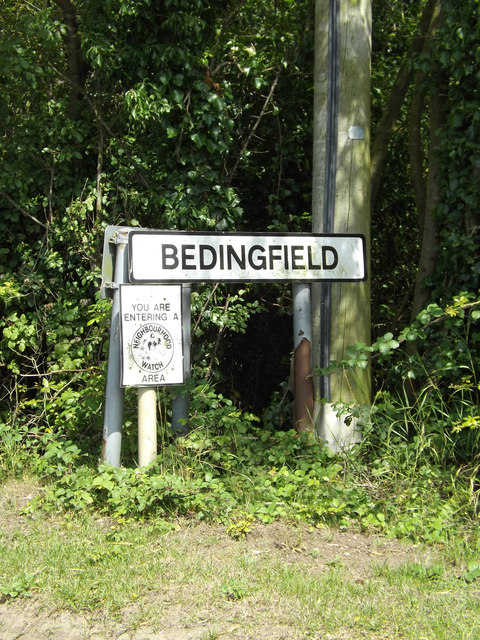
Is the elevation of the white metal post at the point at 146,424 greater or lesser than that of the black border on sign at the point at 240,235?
lesser

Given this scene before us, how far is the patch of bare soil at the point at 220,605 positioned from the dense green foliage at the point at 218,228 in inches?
7.5

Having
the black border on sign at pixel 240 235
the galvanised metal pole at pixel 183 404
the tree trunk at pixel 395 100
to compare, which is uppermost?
the tree trunk at pixel 395 100

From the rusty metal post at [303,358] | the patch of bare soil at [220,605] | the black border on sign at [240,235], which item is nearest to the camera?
the patch of bare soil at [220,605]

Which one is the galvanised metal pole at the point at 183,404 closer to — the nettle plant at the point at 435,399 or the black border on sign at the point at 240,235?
the black border on sign at the point at 240,235

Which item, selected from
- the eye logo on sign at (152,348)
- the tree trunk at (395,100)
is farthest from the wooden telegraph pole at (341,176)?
the tree trunk at (395,100)

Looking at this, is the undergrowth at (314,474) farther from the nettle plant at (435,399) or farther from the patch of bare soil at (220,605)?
the patch of bare soil at (220,605)

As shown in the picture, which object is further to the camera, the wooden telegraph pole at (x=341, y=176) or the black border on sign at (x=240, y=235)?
the wooden telegraph pole at (x=341, y=176)

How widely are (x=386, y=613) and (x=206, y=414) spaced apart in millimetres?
1929

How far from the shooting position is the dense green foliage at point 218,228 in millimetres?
4312

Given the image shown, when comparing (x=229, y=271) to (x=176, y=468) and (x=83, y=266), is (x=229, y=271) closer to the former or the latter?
(x=176, y=468)

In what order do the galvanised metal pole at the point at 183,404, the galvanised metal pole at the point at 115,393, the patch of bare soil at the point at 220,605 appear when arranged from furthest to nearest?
the galvanised metal pole at the point at 183,404 → the galvanised metal pole at the point at 115,393 → the patch of bare soil at the point at 220,605

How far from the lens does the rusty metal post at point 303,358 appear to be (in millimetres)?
4625

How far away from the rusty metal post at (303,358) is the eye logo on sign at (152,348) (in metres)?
0.89

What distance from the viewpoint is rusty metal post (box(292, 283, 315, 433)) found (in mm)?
4625
